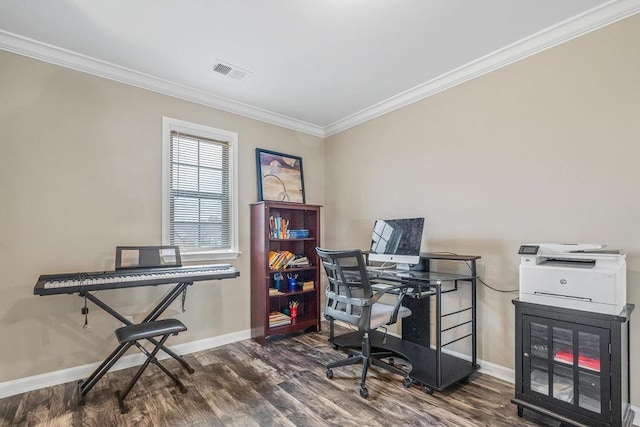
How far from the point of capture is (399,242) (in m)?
2.99

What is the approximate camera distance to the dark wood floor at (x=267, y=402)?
6.71 ft

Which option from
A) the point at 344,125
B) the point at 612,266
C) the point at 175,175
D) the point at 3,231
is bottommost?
the point at 612,266

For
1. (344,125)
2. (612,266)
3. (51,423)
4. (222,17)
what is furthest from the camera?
(344,125)

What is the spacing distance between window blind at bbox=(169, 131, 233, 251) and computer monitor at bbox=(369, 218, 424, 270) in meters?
1.61

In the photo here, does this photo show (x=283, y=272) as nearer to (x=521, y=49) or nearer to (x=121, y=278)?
(x=121, y=278)

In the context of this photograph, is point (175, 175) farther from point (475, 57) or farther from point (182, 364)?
point (475, 57)

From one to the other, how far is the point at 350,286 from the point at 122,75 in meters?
2.73

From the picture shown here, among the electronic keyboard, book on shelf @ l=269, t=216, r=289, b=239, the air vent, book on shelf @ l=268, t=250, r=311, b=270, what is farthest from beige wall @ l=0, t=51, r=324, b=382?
book on shelf @ l=269, t=216, r=289, b=239

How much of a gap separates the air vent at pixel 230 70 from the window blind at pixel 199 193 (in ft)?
2.56

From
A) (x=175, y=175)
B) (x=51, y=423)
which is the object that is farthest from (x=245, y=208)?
(x=51, y=423)

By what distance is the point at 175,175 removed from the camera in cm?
320

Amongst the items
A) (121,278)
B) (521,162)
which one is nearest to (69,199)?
(121,278)

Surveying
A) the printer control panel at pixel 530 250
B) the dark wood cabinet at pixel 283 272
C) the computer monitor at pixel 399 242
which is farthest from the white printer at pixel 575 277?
the dark wood cabinet at pixel 283 272

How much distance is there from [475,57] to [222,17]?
204cm
